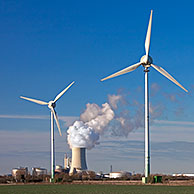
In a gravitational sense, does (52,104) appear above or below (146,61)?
below

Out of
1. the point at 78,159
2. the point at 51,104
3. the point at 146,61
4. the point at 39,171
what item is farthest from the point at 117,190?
the point at 39,171

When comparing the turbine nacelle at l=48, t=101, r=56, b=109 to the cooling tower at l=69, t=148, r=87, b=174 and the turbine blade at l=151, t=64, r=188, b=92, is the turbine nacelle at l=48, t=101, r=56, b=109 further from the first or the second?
the turbine blade at l=151, t=64, r=188, b=92

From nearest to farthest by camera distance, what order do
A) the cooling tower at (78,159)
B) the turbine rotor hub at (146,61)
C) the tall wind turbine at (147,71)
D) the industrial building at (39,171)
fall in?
the tall wind turbine at (147,71), the turbine rotor hub at (146,61), the cooling tower at (78,159), the industrial building at (39,171)

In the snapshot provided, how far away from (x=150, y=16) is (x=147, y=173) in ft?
63.5

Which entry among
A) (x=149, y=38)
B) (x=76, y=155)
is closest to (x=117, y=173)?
(x=76, y=155)

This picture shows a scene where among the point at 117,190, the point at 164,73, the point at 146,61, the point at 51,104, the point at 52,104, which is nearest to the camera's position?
the point at 117,190

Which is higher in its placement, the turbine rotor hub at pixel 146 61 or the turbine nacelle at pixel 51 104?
the turbine rotor hub at pixel 146 61

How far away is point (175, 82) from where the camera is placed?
5756 cm

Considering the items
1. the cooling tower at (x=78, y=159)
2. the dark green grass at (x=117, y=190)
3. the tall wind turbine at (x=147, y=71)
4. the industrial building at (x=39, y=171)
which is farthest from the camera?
the industrial building at (x=39, y=171)

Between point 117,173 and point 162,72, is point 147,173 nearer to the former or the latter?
point 162,72

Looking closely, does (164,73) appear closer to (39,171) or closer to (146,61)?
(146,61)

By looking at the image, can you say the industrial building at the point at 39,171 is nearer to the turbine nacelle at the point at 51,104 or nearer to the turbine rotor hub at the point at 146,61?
the turbine nacelle at the point at 51,104

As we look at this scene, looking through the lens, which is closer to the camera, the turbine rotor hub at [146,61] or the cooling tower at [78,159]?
the turbine rotor hub at [146,61]

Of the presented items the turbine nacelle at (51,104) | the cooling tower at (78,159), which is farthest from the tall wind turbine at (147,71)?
the cooling tower at (78,159)
